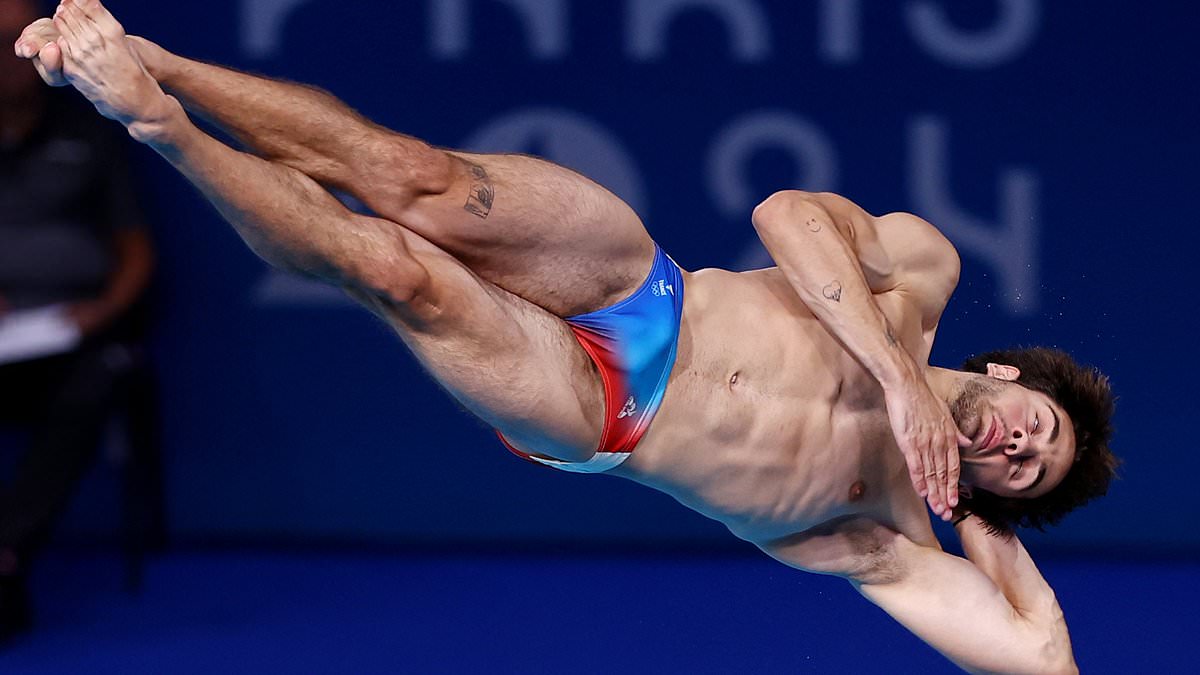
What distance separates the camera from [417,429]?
4852mm

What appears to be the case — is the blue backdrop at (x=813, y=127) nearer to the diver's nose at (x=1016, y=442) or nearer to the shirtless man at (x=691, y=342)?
the shirtless man at (x=691, y=342)

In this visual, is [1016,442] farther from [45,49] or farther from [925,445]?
[45,49]

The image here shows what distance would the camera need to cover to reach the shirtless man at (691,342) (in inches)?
91.4

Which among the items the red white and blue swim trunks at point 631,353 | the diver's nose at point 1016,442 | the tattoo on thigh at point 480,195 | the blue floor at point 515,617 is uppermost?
the diver's nose at point 1016,442

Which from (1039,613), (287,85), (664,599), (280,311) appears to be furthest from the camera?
(280,311)

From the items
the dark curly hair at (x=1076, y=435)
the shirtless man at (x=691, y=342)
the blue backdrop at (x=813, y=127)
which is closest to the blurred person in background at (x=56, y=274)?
the blue backdrop at (x=813, y=127)

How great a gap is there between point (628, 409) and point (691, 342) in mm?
177

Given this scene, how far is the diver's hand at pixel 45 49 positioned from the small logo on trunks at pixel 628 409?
3.54 ft

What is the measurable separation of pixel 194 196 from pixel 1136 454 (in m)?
3.08

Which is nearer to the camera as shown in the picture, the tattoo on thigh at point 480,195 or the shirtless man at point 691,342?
the shirtless man at point 691,342

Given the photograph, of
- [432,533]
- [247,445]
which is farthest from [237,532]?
[432,533]

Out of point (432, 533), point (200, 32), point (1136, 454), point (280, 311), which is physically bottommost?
point (432, 533)

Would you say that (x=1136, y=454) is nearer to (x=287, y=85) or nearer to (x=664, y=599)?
(x=664, y=599)

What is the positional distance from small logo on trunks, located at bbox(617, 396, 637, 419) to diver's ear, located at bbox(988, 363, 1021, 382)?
738mm
